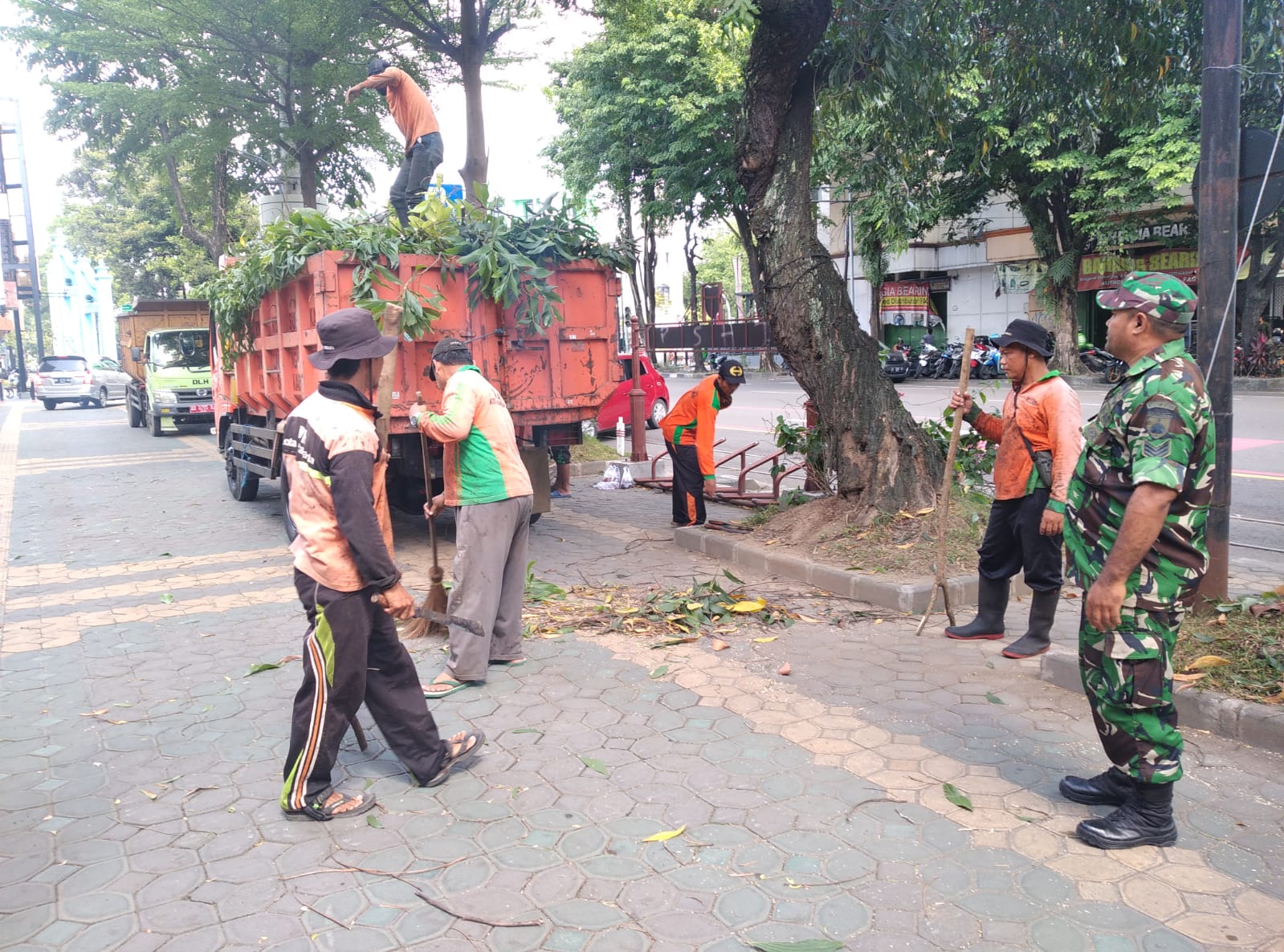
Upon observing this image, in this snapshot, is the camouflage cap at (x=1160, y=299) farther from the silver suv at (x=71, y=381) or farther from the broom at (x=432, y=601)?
the silver suv at (x=71, y=381)

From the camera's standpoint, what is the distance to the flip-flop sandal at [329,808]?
351cm

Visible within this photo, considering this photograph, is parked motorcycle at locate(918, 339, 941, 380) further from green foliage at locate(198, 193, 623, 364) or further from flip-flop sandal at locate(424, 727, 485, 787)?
flip-flop sandal at locate(424, 727, 485, 787)

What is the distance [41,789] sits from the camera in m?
3.91

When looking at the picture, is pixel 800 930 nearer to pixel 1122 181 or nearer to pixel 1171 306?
pixel 1171 306

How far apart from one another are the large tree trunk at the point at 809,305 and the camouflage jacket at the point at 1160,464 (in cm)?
394

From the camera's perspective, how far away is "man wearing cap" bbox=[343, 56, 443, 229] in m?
8.47

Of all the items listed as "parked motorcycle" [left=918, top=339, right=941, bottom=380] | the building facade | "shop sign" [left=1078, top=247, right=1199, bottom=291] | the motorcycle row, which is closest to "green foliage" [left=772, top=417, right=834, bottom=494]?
the motorcycle row

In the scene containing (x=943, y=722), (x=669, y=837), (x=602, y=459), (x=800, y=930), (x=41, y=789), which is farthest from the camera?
(x=602, y=459)

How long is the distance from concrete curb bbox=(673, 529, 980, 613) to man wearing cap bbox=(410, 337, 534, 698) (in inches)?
98.2

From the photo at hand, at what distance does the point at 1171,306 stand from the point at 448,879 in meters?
2.98

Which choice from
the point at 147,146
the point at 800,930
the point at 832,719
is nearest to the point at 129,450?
the point at 147,146

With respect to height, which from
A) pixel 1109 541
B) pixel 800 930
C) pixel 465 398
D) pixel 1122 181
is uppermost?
pixel 1122 181

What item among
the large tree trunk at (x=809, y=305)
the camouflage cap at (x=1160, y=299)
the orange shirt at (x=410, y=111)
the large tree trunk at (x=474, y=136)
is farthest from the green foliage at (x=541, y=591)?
the large tree trunk at (x=474, y=136)

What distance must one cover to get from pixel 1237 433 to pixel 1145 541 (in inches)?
499
